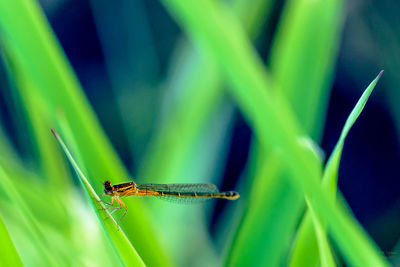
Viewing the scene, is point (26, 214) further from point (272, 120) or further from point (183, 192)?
point (183, 192)

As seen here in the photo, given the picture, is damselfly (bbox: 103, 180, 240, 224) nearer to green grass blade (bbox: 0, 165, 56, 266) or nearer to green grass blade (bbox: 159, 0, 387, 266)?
green grass blade (bbox: 0, 165, 56, 266)

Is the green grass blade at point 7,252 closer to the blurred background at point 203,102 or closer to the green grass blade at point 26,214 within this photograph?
the green grass blade at point 26,214

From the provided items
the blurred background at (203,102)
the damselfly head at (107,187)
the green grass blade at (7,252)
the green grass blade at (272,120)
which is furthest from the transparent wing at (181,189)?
the green grass blade at (272,120)

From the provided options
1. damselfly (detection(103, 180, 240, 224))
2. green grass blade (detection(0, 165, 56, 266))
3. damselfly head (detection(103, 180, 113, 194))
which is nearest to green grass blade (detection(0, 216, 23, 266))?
green grass blade (detection(0, 165, 56, 266))

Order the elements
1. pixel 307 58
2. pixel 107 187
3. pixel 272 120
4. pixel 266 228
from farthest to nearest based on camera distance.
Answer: pixel 307 58
pixel 107 187
pixel 266 228
pixel 272 120

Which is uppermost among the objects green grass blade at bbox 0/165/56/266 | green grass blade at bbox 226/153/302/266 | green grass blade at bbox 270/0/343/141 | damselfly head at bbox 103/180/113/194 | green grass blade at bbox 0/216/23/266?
green grass blade at bbox 270/0/343/141

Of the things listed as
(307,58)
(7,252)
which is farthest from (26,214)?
(307,58)
